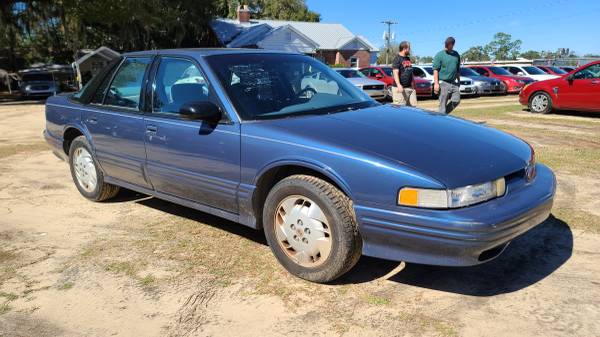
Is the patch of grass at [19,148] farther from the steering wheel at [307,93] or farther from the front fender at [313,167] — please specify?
the front fender at [313,167]

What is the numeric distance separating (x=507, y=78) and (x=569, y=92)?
11.7m

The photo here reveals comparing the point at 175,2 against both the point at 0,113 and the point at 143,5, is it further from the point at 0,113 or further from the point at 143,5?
the point at 0,113

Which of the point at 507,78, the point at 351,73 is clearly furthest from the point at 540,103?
the point at 507,78

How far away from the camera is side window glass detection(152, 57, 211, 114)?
13.0 ft

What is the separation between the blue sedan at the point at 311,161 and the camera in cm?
284

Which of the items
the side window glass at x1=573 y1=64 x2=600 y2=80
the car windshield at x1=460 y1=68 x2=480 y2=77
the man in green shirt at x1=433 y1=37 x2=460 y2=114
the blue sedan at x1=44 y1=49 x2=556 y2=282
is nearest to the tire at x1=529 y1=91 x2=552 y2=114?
the side window glass at x1=573 y1=64 x2=600 y2=80

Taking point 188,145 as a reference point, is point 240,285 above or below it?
below

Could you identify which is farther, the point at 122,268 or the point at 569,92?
the point at 569,92

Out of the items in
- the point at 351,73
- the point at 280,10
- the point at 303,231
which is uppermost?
the point at 280,10

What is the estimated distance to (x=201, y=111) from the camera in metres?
3.55

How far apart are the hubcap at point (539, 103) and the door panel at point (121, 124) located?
11643 millimetres

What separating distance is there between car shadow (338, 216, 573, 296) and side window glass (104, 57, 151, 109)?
256 cm

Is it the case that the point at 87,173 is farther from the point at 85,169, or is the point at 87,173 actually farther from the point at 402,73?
the point at 402,73

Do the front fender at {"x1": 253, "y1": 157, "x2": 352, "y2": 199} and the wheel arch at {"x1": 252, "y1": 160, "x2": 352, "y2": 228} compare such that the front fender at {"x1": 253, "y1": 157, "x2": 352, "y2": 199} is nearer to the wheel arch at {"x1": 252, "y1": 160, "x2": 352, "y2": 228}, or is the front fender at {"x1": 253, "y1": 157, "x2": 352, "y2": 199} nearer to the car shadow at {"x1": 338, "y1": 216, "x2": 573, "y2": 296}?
the wheel arch at {"x1": 252, "y1": 160, "x2": 352, "y2": 228}
